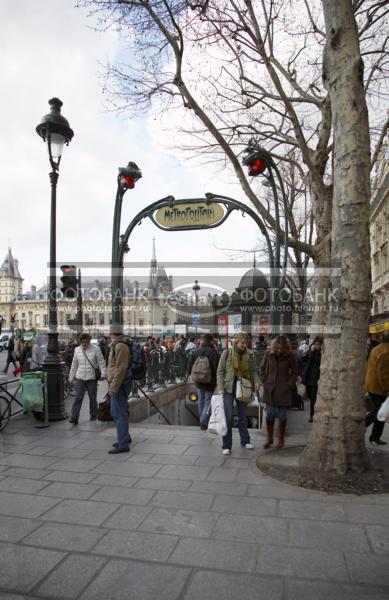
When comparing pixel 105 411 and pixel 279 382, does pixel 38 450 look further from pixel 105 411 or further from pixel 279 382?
pixel 279 382

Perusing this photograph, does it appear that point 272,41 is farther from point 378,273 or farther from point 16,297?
point 16,297

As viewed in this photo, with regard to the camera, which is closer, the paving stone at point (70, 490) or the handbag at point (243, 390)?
the paving stone at point (70, 490)

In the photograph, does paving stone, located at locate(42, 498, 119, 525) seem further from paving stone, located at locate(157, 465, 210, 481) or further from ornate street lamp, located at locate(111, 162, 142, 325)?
ornate street lamp, located at locate(111, 162, 142, 325)

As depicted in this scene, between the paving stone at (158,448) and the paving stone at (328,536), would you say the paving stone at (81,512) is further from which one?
the paving stone at (158,448)

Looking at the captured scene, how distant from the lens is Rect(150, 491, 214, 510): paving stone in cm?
416

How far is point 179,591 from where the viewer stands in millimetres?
2785

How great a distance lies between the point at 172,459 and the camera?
5.75 metres

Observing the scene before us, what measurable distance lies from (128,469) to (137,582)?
2481 millimetres

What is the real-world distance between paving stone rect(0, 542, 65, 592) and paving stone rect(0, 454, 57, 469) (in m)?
2.12

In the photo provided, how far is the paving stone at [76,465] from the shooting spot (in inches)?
210

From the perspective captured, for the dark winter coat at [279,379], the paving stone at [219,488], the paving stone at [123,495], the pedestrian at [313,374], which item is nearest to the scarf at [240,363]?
the dark winter coat at [279,379]

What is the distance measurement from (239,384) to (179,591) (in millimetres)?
3509

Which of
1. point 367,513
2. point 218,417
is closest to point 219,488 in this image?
point 218,417

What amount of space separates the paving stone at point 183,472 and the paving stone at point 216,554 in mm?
1546
